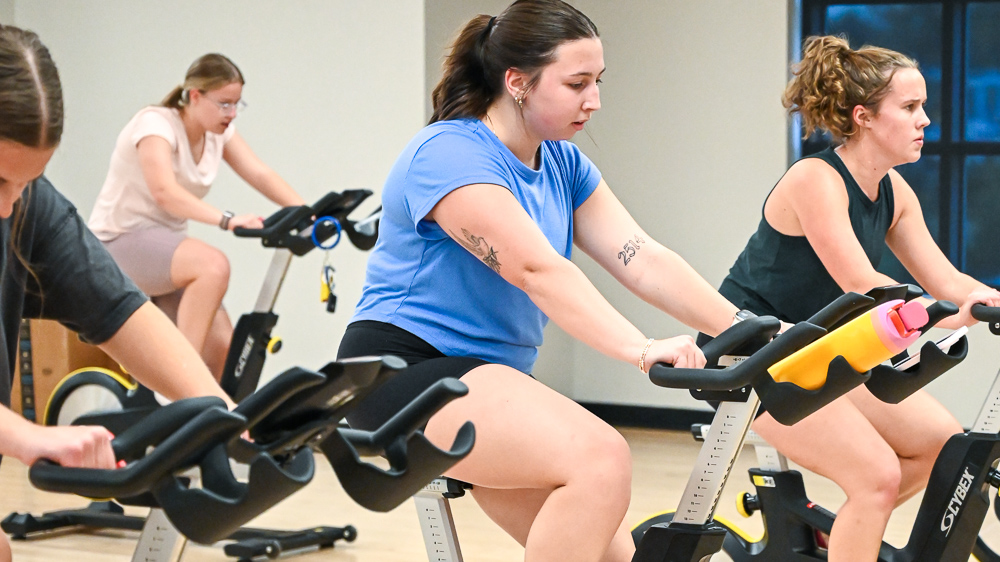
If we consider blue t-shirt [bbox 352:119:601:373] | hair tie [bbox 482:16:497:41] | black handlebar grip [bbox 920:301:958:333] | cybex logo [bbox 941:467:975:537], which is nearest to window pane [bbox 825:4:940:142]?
cybex logo [bbox 941:467:975:537]

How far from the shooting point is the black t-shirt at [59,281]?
4.84 feet

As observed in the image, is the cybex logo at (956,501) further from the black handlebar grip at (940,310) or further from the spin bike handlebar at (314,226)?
the spin bike handlebar at (314,226)

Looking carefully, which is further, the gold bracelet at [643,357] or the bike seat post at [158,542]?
the gold bracelet at [643,357]

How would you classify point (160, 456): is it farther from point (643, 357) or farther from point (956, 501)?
point (956, 501)

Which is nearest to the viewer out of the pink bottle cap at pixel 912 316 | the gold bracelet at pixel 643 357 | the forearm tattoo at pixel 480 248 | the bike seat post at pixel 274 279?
the pink bottle cap at pixel 912 316

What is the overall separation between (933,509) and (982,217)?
10.2ft

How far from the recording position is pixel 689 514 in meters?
1.76

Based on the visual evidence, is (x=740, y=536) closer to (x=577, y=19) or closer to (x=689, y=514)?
(x=689, y=514)

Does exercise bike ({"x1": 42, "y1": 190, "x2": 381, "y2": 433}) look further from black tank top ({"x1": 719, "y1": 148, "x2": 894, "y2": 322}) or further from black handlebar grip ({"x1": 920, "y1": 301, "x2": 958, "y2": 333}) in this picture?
black handlebar grip ({"x1": 920, "y1": 301, "x2": 958, "y2": 333})

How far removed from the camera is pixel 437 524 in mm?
1847

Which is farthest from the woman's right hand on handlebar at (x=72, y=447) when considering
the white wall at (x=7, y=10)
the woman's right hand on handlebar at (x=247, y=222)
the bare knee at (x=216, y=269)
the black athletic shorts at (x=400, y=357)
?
the white wall at (x=7, y=10)

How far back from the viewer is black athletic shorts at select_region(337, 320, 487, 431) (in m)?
1.77

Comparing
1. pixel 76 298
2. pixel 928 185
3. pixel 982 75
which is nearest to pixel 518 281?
pixel 76 298

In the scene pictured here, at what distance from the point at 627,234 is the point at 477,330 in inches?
15.4
